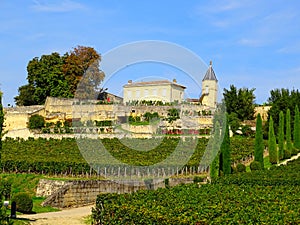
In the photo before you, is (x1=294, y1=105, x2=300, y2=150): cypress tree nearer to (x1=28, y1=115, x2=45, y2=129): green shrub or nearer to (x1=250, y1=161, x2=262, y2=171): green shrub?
(x1=250, y1=161, x2=262, y2=171): green shrub

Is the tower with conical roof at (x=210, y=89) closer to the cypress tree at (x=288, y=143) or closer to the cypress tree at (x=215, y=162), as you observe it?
the cypress tree at (x=288, y=143)

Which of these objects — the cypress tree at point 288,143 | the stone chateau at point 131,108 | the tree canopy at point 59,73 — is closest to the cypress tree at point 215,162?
the cypress tree at point 288,143

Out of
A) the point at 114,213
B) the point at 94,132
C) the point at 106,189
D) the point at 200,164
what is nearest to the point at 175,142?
the point at 94,132

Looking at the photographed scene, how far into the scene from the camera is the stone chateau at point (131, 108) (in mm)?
46594

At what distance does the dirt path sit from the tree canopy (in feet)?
98.8

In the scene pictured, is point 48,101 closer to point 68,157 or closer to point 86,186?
point 68,157

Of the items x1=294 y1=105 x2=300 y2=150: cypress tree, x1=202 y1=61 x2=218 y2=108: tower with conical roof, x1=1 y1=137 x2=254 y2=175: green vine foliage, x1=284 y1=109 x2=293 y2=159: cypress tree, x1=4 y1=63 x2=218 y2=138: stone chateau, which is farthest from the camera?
x1=4 y1=63 x2=218 y2=138: stone chateau

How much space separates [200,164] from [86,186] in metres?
9.72

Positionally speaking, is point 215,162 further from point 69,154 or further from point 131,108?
point 131,108

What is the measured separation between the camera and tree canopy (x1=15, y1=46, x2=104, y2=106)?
1997 inches

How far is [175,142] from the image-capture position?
40219 mm

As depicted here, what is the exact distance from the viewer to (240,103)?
52.7 meters

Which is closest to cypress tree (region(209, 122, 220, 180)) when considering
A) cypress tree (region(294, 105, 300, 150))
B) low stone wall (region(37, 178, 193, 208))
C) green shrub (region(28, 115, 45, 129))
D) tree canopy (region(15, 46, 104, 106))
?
low stone wall (region(37, 178, 193, 208))

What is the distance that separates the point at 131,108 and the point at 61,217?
33.3m
